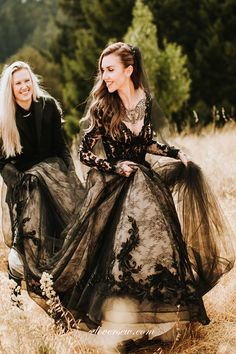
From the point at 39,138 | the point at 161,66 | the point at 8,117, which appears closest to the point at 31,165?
the point at 39,138

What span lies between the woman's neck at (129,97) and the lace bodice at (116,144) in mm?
84

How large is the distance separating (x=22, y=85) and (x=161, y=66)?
907cm

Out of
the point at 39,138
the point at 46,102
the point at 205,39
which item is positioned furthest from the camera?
the point at 205,39

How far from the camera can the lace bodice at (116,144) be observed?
340 cm

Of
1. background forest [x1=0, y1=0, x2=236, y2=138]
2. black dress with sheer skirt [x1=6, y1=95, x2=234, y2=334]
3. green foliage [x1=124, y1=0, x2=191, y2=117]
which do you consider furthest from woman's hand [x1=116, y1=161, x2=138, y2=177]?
background forest [x1=0, y1=0, x2=236, y2=138]

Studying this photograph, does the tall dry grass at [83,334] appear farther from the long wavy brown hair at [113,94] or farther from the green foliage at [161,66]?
the green foliage at [161,66]

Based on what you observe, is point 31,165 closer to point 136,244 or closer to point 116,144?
point 116,144

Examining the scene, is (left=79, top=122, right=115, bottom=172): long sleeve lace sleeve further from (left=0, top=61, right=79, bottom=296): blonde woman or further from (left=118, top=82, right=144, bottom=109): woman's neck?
(left=0, top=61, right=79, bottom=296): blonde woman

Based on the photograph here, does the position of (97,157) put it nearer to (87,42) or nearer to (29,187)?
(29,187)

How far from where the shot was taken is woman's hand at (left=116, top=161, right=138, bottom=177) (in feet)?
10.8

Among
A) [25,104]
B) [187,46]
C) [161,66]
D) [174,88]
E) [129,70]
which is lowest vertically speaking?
[174,88]

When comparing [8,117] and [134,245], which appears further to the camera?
[8,117]

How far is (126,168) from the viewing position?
10.7 feet

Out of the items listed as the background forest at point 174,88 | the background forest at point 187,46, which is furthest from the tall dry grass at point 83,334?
the background forest at point 187,46
